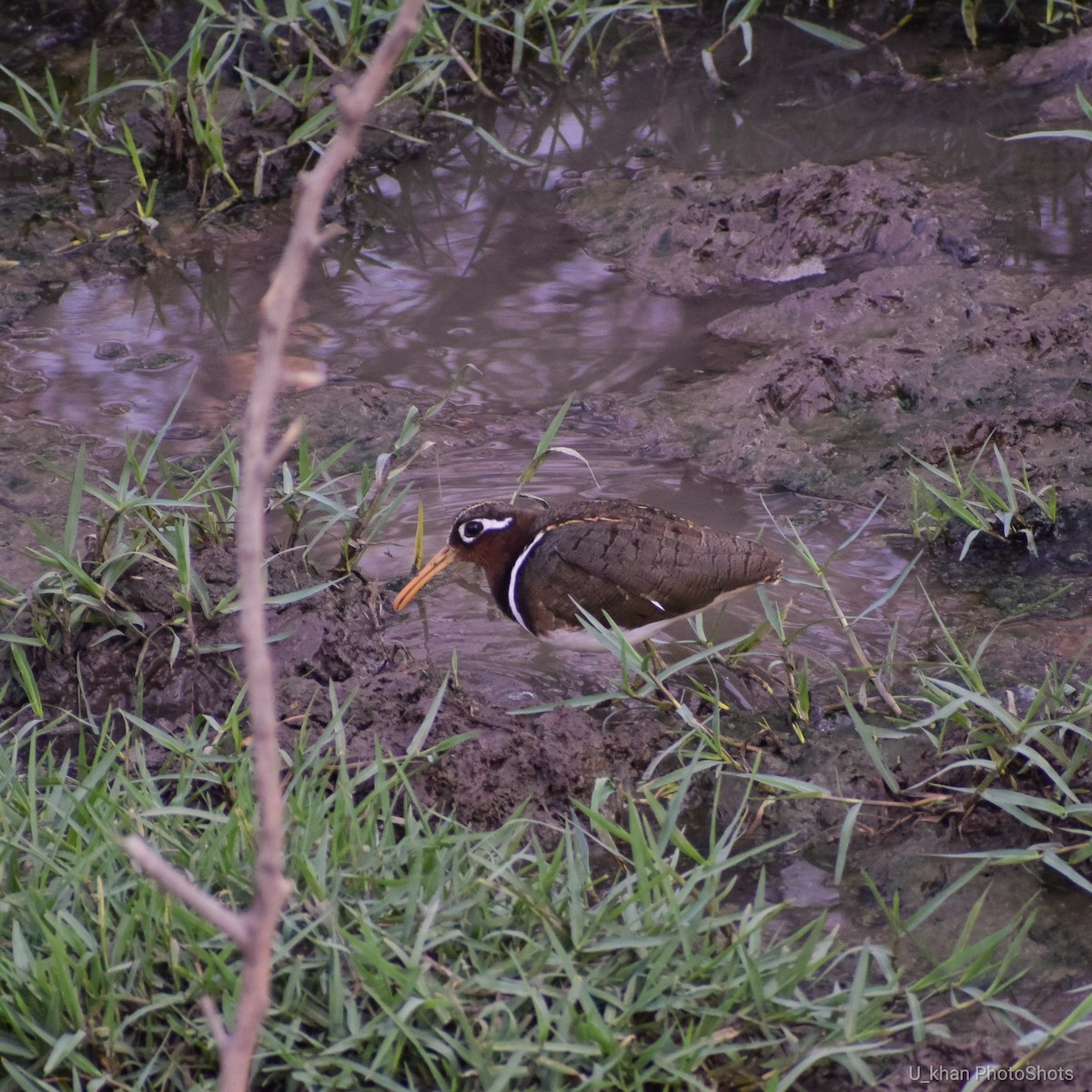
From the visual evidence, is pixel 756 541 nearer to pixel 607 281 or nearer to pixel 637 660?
pixel 637 660

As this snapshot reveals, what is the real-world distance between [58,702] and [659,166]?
→ 172 inches

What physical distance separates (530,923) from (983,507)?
2.36m

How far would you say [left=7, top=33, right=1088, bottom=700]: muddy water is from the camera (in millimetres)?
4617

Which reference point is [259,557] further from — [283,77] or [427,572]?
[283,77]

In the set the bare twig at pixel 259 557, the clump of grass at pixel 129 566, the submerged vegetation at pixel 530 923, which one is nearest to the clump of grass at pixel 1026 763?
the submerged vegetation at pixel 530 923

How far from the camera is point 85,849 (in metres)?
2.81

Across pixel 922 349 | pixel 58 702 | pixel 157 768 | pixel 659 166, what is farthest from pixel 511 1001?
pixel 659 166

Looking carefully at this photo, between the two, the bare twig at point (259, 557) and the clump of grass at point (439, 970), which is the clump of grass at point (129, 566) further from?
the bare twig at point (259, 557)

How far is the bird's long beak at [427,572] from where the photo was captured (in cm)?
420

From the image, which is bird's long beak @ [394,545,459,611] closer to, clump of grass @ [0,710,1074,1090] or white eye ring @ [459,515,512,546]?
white eye ring @ [459,515,512,546]

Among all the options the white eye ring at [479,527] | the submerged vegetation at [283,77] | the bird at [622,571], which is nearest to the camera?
the bird at [622,571]

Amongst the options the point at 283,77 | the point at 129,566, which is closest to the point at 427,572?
the point at 129,566

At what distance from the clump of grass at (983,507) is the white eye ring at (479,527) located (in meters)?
1.36

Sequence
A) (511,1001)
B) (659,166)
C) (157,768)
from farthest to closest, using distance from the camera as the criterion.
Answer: (659,166)
(157,768)
(511,1001)
